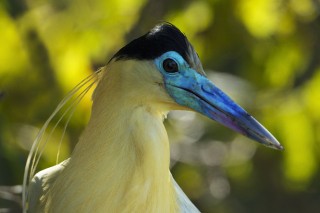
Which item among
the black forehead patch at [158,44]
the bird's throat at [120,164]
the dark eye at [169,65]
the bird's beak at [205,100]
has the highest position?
the black forehead patch at [158,44]

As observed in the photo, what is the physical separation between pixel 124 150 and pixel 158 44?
1.50ft

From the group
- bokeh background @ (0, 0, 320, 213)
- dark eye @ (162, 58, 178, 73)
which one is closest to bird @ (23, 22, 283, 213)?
dark eye @ (162, 58, 178, 73)

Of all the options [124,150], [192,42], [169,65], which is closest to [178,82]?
[169,65]

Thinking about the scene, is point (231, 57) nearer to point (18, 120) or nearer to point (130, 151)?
point (18, 120)

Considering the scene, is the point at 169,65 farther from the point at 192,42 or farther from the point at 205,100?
the point at 192,42

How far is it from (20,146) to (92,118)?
2419 mm

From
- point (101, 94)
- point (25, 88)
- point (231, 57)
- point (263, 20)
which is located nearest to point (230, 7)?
point (263, 20)

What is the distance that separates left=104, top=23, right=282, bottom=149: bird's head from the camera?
4.26 metres

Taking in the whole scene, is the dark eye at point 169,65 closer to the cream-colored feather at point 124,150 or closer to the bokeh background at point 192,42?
the cream-colored feather at point 124,150

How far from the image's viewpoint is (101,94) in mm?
4406

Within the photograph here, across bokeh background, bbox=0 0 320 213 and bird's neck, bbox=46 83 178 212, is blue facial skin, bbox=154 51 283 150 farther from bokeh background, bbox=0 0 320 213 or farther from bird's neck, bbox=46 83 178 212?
bokeh background, bbox=0 0 320 213

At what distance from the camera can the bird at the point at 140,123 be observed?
4270 millimetres

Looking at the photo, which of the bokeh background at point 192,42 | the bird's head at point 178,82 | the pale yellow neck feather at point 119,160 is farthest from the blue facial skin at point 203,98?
the bokeh background at point 192,42

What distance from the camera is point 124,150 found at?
4.34 metres
